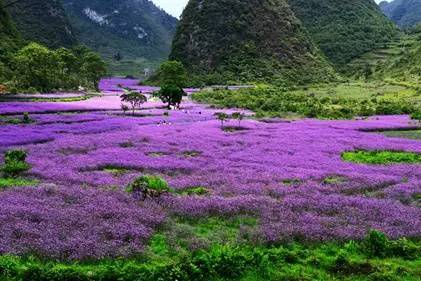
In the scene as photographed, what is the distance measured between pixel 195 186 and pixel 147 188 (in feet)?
11.1

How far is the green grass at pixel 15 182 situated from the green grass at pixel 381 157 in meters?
19.6

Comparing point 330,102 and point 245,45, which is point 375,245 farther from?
point 245,45

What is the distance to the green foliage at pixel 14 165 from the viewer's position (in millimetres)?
24703

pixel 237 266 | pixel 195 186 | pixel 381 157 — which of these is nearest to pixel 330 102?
pixel 381 157

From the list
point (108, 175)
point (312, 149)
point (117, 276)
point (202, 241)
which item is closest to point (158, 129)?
point (312, 149)

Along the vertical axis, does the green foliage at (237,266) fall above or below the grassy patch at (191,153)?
above

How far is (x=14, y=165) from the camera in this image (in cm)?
2483

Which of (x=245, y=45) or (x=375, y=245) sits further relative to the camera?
(x=245, y=45)

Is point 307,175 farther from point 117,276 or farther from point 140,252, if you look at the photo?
point 117,276

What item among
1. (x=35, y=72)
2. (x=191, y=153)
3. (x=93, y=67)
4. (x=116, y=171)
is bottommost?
(x=191, y=153)

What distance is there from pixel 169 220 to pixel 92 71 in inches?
4132

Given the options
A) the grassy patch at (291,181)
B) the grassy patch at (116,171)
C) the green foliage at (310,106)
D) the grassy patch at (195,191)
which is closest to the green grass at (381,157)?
the grassy patch at (291,181)

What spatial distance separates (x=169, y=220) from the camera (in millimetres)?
18172

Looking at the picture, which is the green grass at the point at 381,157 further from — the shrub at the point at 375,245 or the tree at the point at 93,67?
the tree at the point at 93,67
